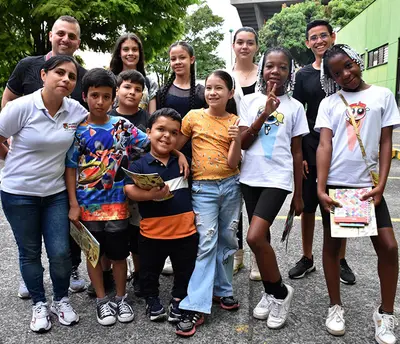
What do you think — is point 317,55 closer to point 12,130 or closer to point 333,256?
point 333,256

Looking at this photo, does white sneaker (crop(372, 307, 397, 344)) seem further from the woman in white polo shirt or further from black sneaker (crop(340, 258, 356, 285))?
the woman in white polo shirt

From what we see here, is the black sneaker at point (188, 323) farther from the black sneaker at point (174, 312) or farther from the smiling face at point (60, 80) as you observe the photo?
the smiling face at point (60, 80)

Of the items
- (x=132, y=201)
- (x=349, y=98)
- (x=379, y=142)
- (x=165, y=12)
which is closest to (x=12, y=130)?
(x=132, y=201)

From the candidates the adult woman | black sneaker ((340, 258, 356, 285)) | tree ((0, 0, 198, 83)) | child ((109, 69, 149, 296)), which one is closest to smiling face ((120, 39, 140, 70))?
the adult woman

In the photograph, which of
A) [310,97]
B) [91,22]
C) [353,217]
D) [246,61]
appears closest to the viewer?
[353,217]

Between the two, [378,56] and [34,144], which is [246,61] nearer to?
[34,144]

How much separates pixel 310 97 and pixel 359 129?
92 cm

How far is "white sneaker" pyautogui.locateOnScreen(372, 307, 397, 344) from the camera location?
8.55ft

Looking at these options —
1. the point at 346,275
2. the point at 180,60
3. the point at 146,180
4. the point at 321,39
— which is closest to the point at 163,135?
the point at 146,180

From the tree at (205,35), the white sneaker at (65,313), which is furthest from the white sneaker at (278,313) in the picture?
the tree at (205,35)

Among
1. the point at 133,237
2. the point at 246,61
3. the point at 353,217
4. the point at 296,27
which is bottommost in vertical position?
the point at 133,237

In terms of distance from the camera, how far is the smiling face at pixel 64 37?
11.2 feet

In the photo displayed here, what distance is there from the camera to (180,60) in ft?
11.2

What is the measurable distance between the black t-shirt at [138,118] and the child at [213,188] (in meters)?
0.38
